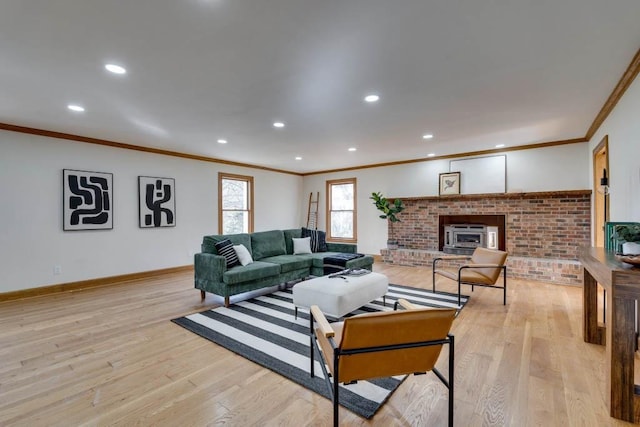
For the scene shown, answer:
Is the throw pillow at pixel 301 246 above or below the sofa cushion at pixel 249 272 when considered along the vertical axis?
above

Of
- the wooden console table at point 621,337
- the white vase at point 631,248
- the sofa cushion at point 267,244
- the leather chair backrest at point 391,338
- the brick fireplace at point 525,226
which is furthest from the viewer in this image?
the brick fireplace at point 525,226

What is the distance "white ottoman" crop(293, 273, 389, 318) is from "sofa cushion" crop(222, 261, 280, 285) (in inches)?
35.2

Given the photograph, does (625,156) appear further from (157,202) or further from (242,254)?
(157,202)

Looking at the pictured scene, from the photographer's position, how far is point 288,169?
8.12 metres

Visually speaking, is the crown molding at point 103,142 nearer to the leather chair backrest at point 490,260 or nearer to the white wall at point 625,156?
the leather chair backrest at point 490,260

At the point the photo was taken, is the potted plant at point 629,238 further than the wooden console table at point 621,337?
Yes

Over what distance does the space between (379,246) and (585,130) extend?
171 inches

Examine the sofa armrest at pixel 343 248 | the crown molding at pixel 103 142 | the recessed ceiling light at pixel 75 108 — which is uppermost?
the recessed ceiling light at pixel 75 108

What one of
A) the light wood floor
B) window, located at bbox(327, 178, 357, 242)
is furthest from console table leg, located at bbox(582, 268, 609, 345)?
window, located at bbox(327, 178, 357, 242)

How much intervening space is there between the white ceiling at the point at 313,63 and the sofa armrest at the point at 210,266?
71.4 inches

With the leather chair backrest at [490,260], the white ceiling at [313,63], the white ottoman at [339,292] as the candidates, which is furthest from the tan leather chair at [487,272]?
the white ceiling at [313,63]

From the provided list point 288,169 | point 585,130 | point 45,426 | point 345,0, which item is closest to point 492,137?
point 585,130

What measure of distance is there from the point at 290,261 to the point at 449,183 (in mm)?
3831

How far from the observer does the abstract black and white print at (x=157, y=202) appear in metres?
5.45
